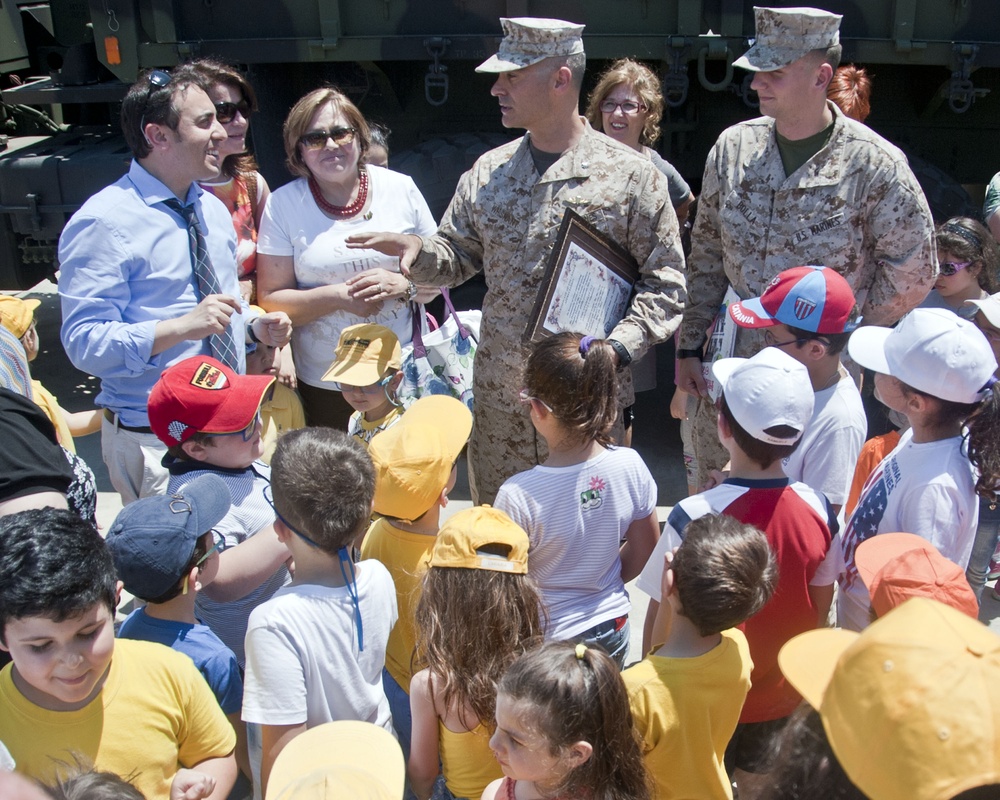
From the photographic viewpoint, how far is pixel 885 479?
2371 mm

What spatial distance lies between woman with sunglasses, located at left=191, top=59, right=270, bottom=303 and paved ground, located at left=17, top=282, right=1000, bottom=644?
1401 millimetres

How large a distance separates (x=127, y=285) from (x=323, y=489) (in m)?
1.20

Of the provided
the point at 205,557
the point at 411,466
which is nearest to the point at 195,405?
the point at 205,557

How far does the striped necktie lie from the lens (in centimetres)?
296

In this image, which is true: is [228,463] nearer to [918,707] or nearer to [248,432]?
[248,432]

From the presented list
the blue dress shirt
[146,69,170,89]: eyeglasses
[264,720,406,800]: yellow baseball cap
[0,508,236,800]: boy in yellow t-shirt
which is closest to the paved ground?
the blue dress shirt

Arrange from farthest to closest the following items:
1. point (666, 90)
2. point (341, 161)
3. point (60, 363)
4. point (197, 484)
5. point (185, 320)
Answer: point (60, 363) < point (666, 90) < point (341, 161) < point (185, 320) < point (197, 484)

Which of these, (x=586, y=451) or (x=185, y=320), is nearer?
(x=586, y=451)

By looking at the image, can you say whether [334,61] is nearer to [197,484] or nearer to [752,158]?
[752,158]

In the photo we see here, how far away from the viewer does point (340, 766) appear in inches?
62.4

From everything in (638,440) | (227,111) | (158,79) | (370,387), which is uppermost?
(158,79)

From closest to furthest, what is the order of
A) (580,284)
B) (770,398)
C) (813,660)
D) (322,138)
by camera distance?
(813,660) → (770,398) → (580,284) → (322,138)

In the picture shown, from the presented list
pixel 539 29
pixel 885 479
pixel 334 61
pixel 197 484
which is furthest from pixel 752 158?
pixel 334 61

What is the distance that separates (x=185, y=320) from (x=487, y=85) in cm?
327
